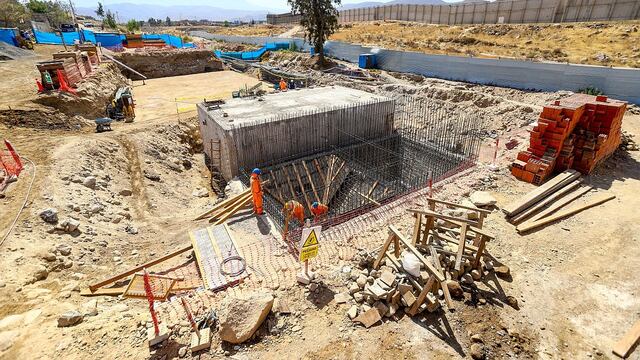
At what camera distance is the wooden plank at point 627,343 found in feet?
16.6

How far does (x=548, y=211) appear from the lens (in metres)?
8.86

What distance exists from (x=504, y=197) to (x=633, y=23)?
28.1m

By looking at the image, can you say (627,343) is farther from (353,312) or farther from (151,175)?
(151,175)

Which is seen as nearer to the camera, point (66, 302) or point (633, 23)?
point (66, 302)

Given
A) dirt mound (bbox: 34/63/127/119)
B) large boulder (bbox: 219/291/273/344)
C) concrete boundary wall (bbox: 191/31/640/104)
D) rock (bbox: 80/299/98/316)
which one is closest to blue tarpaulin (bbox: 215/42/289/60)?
concrete boundary wall (bbox: 191/31/640/104)

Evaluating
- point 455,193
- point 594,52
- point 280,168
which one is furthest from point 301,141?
point 594,52

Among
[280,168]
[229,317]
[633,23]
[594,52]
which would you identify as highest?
[633,23]

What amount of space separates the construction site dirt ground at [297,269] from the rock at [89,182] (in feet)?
0.47

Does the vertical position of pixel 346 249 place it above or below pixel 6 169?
below

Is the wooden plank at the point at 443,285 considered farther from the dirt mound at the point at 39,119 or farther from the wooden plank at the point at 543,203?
the dirt mound at the point at 39,119

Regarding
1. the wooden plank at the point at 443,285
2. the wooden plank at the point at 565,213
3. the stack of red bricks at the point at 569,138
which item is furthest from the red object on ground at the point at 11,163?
the stack of red bricks at the point at 569,138

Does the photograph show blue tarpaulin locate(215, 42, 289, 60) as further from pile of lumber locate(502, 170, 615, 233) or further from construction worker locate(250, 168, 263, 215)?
pile of lumber locate(502, 170, 615, 233)

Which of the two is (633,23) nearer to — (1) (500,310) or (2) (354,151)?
A: (2) (354,151)

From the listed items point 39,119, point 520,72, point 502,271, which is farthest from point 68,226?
point 520,72
